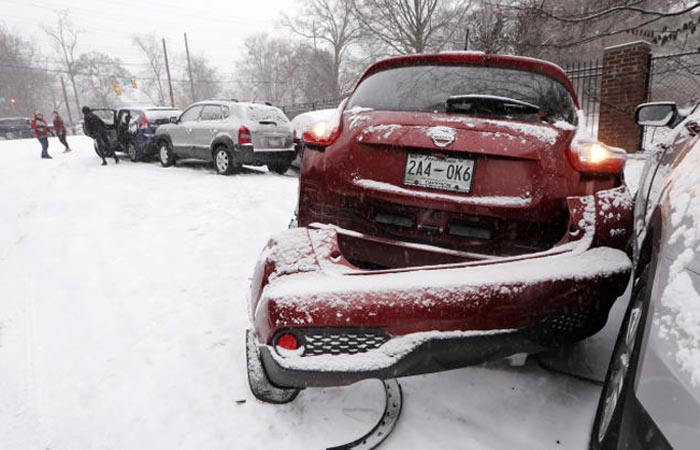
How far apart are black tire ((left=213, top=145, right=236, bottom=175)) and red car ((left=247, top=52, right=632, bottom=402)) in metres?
7.49

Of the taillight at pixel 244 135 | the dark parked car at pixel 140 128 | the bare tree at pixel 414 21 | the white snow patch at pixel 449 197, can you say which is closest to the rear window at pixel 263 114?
the taillight at pixel 244 135

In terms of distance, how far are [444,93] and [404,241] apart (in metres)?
0.82

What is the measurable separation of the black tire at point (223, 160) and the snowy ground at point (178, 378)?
4.58 metres

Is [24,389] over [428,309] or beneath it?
beneath

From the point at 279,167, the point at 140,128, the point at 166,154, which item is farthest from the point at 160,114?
the point at 279,167

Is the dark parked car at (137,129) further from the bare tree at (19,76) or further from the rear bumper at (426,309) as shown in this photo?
the bare tree at (19,76)

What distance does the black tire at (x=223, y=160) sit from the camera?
9.45 metres

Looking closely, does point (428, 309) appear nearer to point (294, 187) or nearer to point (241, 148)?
point (294, 187)

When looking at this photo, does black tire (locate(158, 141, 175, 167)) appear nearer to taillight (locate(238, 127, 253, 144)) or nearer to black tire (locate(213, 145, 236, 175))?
black tire (locate(213, 145, 236, 175))

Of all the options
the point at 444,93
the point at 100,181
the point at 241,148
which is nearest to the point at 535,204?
the point at 444,93

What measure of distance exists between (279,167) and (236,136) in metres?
1.27

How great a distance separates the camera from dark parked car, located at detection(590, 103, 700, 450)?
0.84m

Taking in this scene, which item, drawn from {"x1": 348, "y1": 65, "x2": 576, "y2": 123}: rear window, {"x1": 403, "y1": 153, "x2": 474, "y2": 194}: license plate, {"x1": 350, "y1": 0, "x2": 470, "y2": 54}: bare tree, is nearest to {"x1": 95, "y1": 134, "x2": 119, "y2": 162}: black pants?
{"x1": 348, "y1": 65, "x2": 576, "y2": 123}: rear window

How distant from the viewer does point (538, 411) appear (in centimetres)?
208
